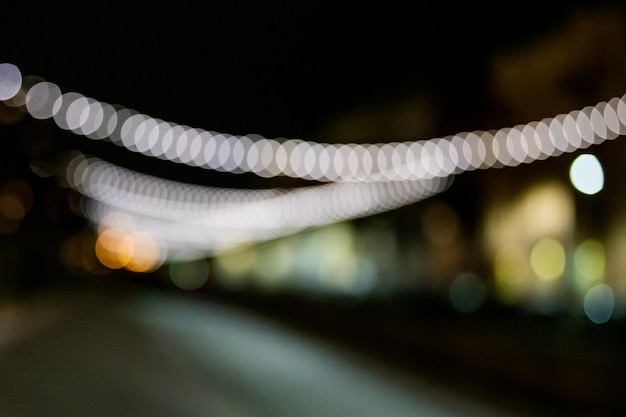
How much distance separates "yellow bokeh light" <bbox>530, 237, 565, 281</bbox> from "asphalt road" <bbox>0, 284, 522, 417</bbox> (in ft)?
25.1

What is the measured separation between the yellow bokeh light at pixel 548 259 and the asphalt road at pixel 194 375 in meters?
7.64

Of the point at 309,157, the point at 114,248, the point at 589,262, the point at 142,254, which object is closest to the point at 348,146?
the point at 309,157

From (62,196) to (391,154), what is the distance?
43173 millimetres

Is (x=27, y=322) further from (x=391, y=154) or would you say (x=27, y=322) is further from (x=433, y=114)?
(x=433, y=114)

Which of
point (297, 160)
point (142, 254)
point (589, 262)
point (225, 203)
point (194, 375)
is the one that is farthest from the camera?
point (142, 254)

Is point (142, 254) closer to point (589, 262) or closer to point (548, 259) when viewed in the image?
point (548, 259)

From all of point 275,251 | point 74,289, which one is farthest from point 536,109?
point 275,251

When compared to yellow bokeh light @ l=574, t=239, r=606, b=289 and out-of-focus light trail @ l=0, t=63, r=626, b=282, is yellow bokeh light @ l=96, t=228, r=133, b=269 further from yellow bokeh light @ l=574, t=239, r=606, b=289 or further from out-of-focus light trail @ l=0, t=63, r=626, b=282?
yellow bokeh light @ l=574, t=239, r=606, b=289

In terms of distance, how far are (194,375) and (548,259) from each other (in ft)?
51.0

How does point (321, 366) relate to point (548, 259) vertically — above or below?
below

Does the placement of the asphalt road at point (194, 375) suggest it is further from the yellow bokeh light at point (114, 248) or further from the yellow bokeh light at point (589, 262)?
the yellow bokeh light at point (114, 248)

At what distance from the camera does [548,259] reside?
26375mm

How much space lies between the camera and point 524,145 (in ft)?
68.7

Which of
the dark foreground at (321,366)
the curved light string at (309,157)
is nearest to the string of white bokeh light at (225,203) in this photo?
the curved light string at (309,157)
